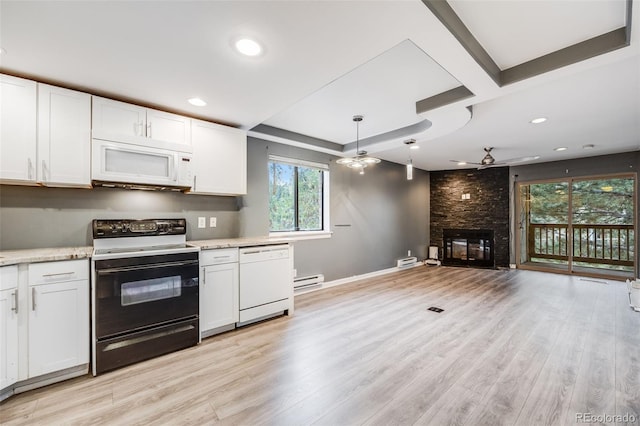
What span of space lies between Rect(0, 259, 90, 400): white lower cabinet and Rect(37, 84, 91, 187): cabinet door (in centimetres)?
76

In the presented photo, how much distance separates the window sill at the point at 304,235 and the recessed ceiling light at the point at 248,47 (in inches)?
105

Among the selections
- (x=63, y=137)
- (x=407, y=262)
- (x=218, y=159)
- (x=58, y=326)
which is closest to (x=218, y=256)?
(x=218, y=159)

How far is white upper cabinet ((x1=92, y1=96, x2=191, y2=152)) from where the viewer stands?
2.45 meters

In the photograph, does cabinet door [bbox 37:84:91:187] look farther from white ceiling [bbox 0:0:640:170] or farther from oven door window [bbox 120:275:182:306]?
oven door window [bbox 120:275:182:306]

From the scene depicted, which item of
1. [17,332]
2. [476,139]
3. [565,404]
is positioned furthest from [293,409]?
[476,139]

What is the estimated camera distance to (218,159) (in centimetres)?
315

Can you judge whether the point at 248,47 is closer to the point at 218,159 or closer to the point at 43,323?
the point at 218,159

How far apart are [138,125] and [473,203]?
22.8 ft

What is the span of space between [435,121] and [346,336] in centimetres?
269

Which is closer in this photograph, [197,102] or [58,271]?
[58,271]

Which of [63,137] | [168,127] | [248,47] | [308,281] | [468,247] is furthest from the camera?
[468,247]

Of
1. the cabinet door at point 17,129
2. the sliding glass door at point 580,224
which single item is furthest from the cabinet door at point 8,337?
the sliding glass door at point 580,224

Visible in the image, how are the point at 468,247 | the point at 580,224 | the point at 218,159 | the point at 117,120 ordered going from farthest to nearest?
the point at 468,247
the point at 580,224
the point at 218,159
the point at 117,120

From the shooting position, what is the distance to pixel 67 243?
2.52 meters
